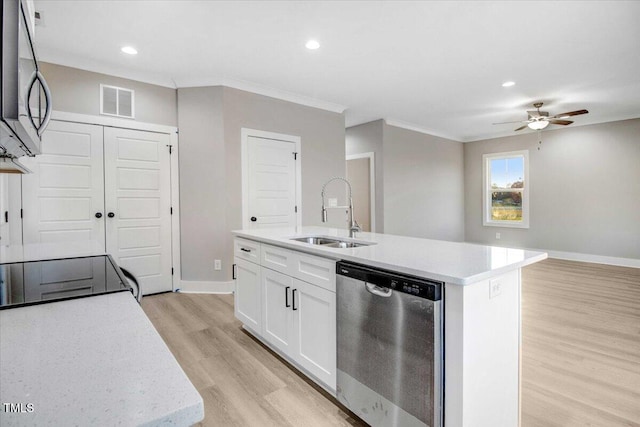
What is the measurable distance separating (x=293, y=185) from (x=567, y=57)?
348 centimetres

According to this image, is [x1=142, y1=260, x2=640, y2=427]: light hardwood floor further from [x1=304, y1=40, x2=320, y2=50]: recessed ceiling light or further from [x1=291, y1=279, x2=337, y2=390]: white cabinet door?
[x1=304, y1=40, x2=320, y2=50]: recessed ceiling light

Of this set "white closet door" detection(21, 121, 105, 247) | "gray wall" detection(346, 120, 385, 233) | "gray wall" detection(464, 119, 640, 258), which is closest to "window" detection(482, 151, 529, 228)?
"gray wall" detection(464, 119, 640, 258)

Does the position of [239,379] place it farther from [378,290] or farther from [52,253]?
[52,253]

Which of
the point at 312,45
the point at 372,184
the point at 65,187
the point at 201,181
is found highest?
the point at 312,45

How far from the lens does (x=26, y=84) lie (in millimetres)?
740

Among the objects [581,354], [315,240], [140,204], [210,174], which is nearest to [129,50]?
[210,174]

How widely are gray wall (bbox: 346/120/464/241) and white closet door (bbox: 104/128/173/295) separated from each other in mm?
3615

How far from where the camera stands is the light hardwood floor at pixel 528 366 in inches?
71.4

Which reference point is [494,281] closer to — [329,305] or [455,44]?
[329,305]

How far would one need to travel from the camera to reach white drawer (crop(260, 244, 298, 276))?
218 centimetres

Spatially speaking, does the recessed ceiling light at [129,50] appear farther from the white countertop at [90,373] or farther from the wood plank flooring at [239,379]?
the white countertop at [90,373]

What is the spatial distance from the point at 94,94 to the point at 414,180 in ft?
17.6

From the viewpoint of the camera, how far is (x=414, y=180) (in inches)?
263

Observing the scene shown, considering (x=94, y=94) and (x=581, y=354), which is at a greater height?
(x=94, y=94)
